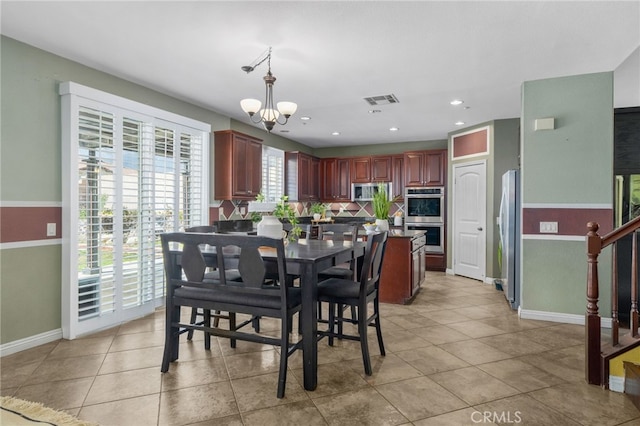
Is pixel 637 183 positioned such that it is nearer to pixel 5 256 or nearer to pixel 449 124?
pixel 449 124

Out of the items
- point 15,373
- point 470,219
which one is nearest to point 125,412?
point 15,373

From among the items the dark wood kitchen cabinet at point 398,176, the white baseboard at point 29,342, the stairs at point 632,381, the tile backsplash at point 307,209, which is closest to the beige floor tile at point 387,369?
the stairs at point 632,381

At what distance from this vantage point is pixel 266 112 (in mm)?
3289

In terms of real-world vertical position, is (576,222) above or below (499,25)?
below

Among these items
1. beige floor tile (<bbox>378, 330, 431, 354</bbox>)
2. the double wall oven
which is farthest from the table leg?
the double wall oven

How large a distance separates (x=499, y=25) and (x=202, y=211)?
12.6ft

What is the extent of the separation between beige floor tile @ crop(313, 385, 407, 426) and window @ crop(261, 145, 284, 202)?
440cm

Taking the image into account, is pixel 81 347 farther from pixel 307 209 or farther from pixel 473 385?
pixel 307 209

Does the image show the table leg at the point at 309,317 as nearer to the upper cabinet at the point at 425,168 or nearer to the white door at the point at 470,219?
the white door at the point at 470,219

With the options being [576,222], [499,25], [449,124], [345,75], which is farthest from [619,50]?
[449,124]

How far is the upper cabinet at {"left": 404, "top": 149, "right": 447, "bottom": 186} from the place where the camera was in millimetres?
6898

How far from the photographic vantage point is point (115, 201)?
12.1ft

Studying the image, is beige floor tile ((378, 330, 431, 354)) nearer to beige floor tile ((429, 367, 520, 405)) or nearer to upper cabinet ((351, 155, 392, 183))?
beige floor tile ((429, 367, 520, 405))

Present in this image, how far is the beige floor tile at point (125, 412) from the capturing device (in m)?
2.01
